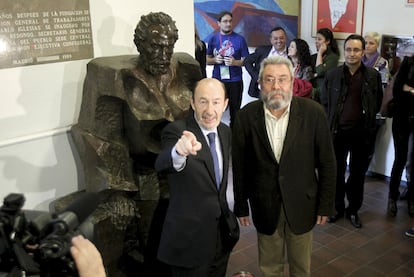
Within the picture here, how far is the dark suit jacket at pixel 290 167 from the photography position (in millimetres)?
2408

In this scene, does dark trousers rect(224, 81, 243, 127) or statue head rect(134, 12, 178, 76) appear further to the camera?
dark trousers rect(224, 81, 243, 127)

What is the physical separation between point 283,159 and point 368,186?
284 centimetres

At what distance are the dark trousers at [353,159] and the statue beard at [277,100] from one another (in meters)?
1.67

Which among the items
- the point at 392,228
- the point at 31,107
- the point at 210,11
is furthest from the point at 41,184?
the point at 210,11

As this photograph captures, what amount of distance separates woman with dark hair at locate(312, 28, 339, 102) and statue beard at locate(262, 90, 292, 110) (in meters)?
2.26

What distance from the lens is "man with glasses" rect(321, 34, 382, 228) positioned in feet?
12.4

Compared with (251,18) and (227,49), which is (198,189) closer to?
(227,49)

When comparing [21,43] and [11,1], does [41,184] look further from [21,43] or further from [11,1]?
[11,1]

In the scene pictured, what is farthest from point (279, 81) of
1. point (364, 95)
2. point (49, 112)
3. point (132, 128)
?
point (364, 95)

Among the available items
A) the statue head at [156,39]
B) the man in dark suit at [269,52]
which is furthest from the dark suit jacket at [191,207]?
the man in dark suit at [269,52]

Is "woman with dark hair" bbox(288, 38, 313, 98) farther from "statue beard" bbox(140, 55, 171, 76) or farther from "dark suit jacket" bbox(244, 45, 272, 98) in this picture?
"statue beard" bbox(140, 55, 171, 76)

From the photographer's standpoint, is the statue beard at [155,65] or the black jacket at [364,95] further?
the black jacket at [364,95]

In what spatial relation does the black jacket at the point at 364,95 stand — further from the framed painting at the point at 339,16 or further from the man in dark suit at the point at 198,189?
the man in dark suit at the point at 198,189

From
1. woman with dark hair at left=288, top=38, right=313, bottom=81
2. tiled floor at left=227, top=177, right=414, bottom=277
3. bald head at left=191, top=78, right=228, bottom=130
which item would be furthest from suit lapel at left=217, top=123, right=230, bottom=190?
woman with dark hair at left=288, top=38, right=313, bottom=81
